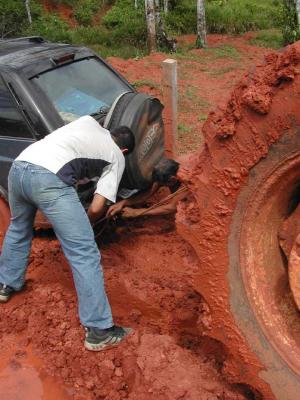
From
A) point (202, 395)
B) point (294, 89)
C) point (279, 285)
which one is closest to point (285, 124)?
point (294, 89)

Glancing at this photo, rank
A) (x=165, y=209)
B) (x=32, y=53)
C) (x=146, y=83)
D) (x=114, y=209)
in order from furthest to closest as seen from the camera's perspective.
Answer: (x=146, y=83) < (x=32, y=53) < (x=114, y=209) < (x=165, y=209)

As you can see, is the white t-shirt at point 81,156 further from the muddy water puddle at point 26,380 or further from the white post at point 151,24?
the white post at point 151,24

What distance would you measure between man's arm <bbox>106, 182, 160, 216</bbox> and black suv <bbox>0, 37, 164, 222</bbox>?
0.08m

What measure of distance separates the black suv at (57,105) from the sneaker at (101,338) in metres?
1.27

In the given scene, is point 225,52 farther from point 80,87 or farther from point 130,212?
point 130,212

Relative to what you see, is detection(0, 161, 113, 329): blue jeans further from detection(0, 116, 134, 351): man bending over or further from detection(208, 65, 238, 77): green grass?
detection(208, 65, 238, 77): green grass

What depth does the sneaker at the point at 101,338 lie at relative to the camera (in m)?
3.26

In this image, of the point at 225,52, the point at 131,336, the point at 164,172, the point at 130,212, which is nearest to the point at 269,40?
the point at 225,52

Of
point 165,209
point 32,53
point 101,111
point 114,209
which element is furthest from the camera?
point 101,111

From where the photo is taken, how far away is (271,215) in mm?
2242

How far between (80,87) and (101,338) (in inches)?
87.1

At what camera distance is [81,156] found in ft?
11.4

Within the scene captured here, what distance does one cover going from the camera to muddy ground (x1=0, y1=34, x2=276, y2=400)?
2.86 meters

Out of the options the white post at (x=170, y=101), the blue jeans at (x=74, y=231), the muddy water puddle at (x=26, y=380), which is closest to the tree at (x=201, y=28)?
the white post at (x=170, y=101)
